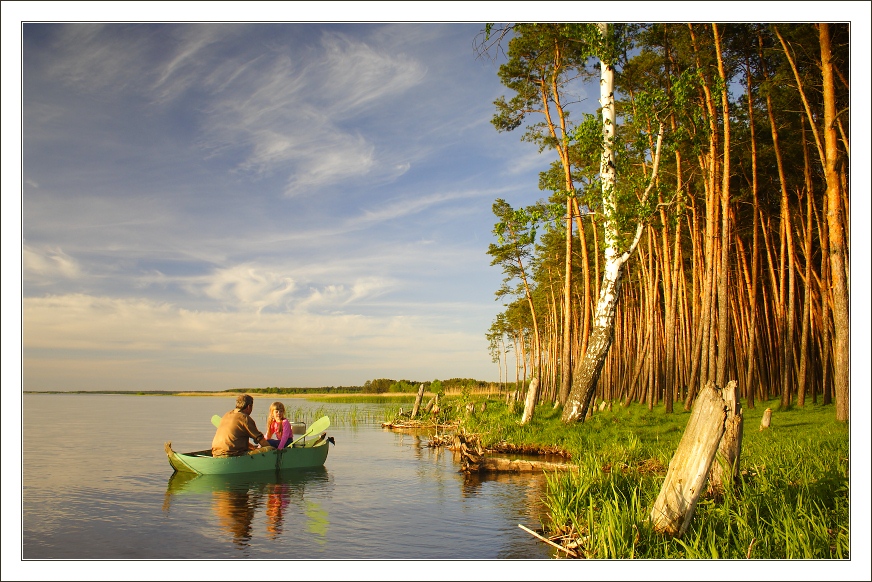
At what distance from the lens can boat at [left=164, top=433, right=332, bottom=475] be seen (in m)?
11.9

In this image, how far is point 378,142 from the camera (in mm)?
10609

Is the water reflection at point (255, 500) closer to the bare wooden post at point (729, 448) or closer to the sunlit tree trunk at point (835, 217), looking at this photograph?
the bare wooden post at point (729, 448)

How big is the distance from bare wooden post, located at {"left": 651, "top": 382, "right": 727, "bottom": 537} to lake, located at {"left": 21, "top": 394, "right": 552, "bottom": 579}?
141cm

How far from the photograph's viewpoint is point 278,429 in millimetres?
13633

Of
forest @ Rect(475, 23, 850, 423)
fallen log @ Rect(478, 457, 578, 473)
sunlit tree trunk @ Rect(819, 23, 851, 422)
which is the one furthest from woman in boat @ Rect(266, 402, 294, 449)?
sunlit tree trunk @ Rect(819, 23, 851, 422)

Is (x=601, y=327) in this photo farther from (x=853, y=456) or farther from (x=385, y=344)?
(x=853, y=456)

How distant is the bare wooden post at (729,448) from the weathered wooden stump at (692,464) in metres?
0.05

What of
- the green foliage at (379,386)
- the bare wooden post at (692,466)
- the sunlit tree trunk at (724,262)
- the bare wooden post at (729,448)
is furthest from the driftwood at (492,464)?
the green foliage at (379,386)

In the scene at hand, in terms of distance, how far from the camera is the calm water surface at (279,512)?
7.14m

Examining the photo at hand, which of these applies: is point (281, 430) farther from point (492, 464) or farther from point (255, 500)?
point (492, 464)

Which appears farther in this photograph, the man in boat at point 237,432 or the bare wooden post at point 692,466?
the man in boat at point 237,432

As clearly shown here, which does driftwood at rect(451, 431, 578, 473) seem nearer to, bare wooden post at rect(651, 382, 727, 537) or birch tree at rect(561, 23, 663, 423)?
birch tree at rect(561, 23, 663, 423)

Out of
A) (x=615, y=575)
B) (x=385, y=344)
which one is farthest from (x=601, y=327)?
(x=615, y=575)
